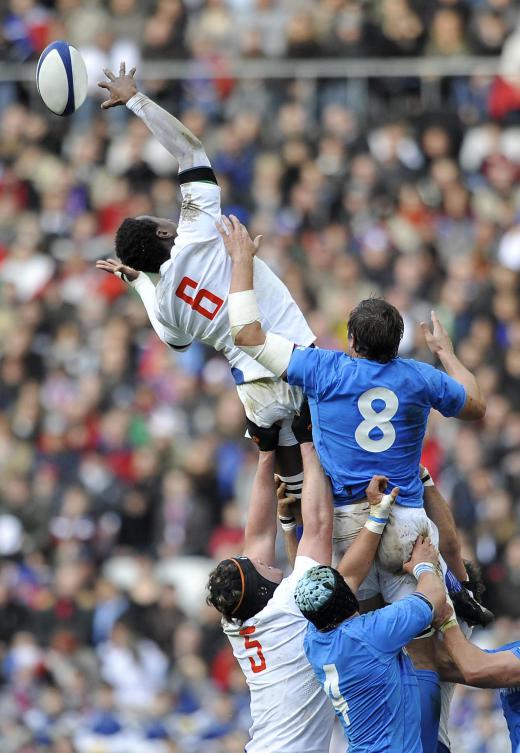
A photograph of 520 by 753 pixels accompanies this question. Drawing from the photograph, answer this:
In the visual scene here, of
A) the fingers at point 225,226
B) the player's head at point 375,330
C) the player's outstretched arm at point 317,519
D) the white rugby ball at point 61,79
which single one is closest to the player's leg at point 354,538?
the player's outstretched arm at point 317,519

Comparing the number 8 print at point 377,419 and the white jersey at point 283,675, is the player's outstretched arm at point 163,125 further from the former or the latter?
the white jersey at point 283,675

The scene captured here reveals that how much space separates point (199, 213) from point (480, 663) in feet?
8.46

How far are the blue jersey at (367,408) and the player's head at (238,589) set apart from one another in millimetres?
643

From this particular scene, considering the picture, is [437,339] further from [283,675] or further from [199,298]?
[283,675]

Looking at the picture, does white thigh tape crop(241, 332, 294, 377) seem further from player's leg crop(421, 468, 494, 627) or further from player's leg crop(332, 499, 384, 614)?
player's leg crop(421, 468, 494, 627)

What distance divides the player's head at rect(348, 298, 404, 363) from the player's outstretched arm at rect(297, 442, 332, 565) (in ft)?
2.27

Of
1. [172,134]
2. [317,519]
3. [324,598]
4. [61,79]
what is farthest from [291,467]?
[61,79]

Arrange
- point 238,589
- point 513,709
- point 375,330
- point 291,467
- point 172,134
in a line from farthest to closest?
point 291,467
point 513,709
point 238,589
point 172,134
point 375,330

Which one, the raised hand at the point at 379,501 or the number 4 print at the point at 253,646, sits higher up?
the raised hand at the point at 379,501

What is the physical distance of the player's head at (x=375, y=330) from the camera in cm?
779

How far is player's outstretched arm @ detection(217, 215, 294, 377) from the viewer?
7816mm

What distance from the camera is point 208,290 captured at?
8.16m

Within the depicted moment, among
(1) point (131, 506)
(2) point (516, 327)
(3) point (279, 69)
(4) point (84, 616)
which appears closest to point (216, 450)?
(1) point (131, 506)

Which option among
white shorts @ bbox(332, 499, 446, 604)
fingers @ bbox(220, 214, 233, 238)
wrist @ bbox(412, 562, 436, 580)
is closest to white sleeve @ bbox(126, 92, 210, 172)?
fingers @ bbox(220, 214, 233, 238)
